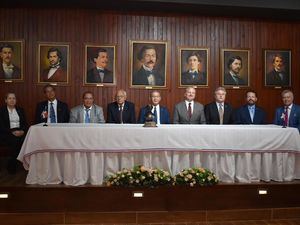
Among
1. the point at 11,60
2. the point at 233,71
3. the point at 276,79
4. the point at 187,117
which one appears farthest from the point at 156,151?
the point at 276,79

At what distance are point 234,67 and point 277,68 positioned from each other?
1049 millimetres

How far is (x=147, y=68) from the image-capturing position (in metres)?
7.46

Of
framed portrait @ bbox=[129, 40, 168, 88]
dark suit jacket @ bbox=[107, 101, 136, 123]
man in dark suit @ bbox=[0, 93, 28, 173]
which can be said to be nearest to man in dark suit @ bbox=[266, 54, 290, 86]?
framed portrait @ bbox=[129, 40, 168, 88]

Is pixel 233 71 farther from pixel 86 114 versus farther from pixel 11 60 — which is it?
pixel 11 60

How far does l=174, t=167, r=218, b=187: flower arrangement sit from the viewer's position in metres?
4.61

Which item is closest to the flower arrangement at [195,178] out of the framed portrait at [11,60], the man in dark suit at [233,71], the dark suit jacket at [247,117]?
the dark suit jacket at [247,117]

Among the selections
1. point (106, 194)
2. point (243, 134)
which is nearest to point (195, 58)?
point (243, 134)

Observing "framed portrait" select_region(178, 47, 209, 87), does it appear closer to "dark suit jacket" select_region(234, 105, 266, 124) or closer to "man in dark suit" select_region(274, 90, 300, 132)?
"dark suit jacket" select_region(234, 105, 266, 124)

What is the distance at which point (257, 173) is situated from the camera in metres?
4.96

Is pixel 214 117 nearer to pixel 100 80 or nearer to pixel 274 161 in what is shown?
pixel 274 161

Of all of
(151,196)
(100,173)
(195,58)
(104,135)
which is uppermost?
(195,58)

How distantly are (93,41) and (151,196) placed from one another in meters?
4.06

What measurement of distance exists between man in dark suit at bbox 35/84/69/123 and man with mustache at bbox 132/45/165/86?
1.66 metres

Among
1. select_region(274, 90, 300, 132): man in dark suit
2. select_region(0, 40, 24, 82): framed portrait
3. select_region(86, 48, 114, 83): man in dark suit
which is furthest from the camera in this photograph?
select_region(86, 48, 114, 83): man in dark suit
